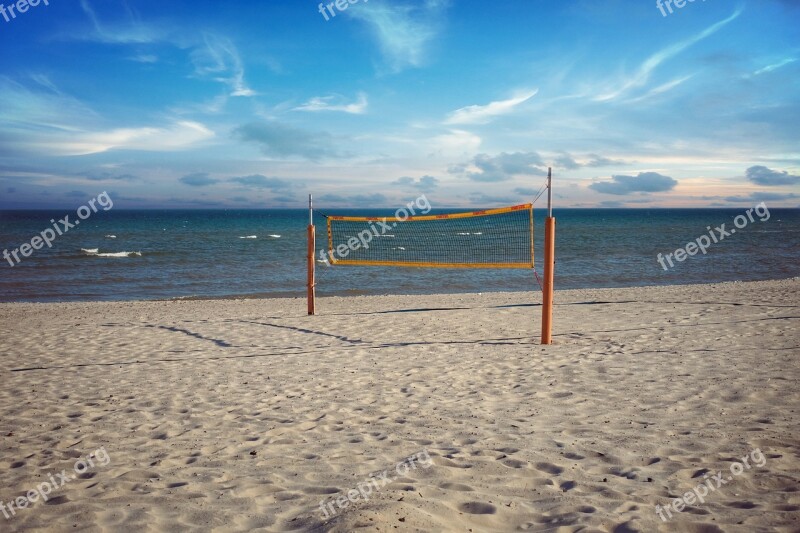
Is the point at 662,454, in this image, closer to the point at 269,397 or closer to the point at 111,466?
the point at 269,397

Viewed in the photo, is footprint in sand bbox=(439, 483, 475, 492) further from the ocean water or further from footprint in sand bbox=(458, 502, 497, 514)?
the ocean water

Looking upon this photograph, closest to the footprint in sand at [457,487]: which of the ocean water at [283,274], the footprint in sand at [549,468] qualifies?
the footprint in sand at [549,468]

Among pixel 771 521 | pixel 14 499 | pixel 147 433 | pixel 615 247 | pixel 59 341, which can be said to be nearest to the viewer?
pixel 771 521

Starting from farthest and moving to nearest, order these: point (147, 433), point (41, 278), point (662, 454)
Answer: point (41, 278)
point (147, 433)
point (662, 454)

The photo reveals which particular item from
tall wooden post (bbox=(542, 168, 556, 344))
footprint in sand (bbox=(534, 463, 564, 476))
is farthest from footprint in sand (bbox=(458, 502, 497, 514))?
tall wooden post (bbox=(542, 168, 556, 344))

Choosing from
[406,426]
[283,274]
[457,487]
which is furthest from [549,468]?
[283,274]

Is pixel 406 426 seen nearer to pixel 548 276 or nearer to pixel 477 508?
pixel 477 508

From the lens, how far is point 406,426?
4.52 m

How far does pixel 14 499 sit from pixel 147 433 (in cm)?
117

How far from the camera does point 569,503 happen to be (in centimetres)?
311

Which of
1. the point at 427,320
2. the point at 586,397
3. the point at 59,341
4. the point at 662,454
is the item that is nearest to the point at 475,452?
the point at 662,454

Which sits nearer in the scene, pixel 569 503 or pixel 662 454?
pixel 569 503

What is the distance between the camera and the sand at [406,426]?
10.1ft

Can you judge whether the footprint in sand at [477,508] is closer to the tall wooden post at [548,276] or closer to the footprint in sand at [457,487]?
the footprint in sand at [457,487]
